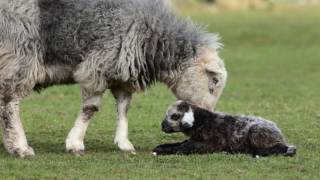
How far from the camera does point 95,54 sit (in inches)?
415

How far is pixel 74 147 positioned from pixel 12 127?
2.60 ft

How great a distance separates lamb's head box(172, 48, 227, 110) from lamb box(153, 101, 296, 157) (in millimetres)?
613

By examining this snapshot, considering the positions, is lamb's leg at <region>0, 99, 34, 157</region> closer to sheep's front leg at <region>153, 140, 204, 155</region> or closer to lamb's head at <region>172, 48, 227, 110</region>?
sheep's front leg at <region>153, 140, 204, 155</region>

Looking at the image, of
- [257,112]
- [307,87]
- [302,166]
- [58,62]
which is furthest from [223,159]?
[307,87]

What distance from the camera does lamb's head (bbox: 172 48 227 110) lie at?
11000 mm

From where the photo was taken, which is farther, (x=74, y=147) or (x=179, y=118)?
(x=74, y=147)

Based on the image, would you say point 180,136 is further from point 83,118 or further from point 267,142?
point 267,142

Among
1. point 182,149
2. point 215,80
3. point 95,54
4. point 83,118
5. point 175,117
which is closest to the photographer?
point 182,149

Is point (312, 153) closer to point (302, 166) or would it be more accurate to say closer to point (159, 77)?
point (302, 166)

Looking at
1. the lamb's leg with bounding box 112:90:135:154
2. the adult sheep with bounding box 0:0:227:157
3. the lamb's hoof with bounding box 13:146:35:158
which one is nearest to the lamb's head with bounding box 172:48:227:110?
the adult sheep with bounding box 0:0:227:157

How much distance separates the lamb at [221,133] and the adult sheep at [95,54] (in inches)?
28.2

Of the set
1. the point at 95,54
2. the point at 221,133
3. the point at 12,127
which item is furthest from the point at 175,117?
the point at 12,127

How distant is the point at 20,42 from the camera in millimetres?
10352

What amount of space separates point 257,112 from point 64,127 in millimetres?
3820
